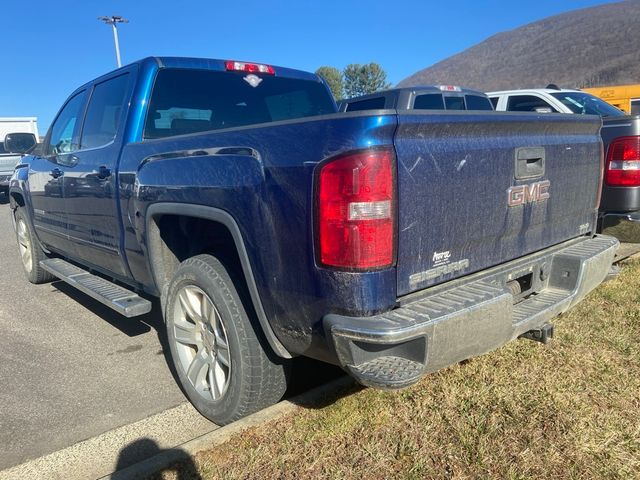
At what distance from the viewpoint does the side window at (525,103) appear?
301 inches

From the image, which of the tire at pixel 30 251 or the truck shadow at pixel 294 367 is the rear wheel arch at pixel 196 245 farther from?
the tire at pixel 30 251

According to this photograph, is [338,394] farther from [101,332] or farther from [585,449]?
[101,332]

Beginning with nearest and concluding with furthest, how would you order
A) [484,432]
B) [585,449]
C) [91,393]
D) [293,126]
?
[293,126], [585,449], [484,432], [91,393]

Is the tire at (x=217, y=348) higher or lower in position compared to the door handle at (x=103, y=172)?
lower

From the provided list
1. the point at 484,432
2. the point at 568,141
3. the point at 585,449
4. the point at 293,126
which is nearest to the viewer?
the point at 293,126

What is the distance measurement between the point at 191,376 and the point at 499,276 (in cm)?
184

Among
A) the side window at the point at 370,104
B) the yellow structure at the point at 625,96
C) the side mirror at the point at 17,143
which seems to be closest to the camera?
the side mirror at the point at 17,143

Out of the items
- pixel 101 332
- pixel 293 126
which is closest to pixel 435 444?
pixel 293 126

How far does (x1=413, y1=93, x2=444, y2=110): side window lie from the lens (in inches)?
317

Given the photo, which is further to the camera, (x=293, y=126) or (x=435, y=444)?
(x=435, y=444)

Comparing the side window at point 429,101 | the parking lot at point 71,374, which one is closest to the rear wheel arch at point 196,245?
the parking lot at point 71,374

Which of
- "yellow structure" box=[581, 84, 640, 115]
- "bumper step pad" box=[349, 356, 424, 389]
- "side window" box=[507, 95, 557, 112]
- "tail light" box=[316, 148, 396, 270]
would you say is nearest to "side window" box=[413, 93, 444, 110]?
"side window" box=[507, 95, 557, 112]

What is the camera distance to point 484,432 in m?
2.57

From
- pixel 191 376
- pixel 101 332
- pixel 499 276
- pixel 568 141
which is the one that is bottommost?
pixel 101 332
